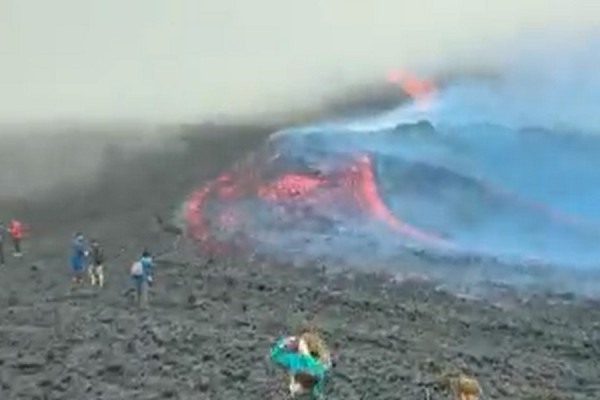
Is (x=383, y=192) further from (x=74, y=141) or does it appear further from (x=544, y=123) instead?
(x=74, y=141)

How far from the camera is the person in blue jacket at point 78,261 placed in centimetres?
3228

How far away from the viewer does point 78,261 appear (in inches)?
1277

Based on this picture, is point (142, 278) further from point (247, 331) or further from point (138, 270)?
point (247, 331)

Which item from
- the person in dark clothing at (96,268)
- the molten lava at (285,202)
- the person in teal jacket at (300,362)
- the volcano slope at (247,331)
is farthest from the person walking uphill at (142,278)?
the person in teal jacket at (300,362)

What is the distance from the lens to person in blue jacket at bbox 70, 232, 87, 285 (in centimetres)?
3228

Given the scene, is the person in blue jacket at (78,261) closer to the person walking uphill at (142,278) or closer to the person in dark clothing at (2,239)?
the person walking uphill at (142,278)

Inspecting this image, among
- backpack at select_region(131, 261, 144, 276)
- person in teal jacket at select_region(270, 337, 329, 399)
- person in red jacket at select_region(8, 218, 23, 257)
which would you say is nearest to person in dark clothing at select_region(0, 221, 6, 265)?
person in red jacket at select_region(8, 218, 23, 257)

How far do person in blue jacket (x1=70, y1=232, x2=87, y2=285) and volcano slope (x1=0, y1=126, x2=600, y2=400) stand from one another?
291mm

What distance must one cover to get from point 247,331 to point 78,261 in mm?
5238

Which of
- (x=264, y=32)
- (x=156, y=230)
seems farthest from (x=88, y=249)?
(x=264, y=32)

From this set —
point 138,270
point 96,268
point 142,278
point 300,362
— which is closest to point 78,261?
point 96,268

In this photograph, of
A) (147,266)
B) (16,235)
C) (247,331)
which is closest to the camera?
(247,331)

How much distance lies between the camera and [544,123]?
1502 inches

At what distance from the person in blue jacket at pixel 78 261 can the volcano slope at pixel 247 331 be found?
0.29 metres
